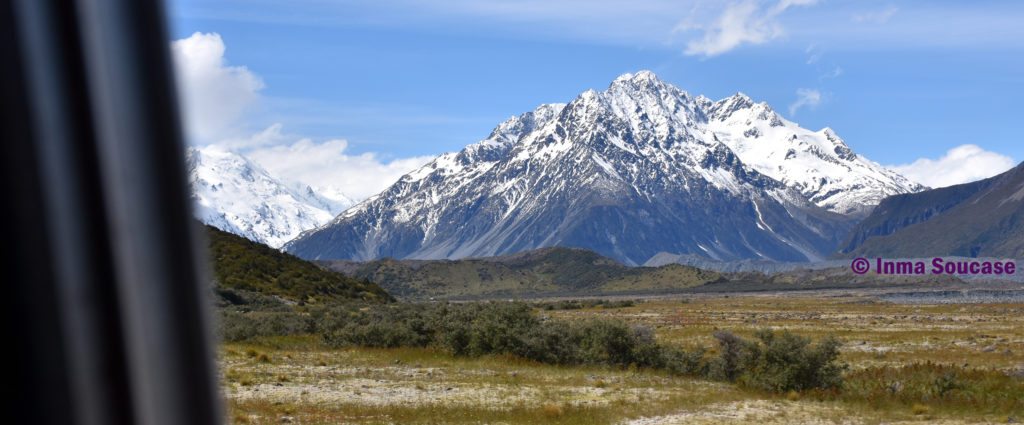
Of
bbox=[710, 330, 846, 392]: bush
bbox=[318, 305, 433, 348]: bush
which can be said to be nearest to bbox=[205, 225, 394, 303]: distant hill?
bbox=[318, 305, 433, 348]: bush

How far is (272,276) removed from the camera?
9525 cm

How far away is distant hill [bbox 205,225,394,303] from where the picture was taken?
286ft

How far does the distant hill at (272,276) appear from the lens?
286 feet

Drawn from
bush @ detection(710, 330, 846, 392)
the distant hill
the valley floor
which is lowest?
the valley floor

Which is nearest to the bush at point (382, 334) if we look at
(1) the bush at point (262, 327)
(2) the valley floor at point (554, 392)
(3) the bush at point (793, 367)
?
(2) the valley floor at point (554, 392)

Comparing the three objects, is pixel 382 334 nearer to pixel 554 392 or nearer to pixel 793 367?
pixel 554 392

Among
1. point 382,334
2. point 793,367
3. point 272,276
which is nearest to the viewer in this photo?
point 793,367

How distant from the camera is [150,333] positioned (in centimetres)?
352

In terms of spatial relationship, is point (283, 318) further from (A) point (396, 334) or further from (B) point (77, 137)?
(B) point (77, 137)

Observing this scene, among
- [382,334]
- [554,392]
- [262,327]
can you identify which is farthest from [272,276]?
[554,392]

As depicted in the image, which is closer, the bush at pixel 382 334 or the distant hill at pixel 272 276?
the bush at pixel 382 334

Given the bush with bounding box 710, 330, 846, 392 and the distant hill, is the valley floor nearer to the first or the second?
the bush with bounding box 710, 330, 846, 392

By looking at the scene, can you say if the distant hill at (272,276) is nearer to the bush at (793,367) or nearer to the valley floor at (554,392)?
the valley floor at (554,392)

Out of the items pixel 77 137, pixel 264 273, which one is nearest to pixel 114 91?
pixel 77 137
